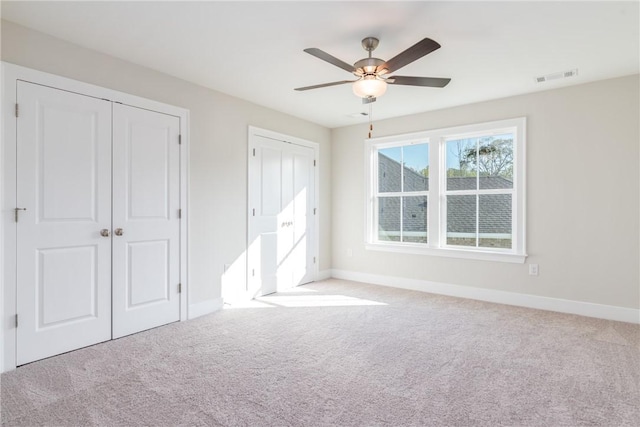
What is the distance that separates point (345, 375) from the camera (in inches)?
96.3

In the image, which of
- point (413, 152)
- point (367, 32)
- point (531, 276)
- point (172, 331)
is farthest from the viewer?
point (413, 152)

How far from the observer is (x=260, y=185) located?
182 inches

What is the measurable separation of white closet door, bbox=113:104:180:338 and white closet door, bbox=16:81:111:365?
10 centimetres

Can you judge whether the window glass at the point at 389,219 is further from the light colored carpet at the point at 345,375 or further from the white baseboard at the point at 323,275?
the light colored carpet at the point at 345,375

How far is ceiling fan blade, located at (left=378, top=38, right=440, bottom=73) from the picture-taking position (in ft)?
7.31

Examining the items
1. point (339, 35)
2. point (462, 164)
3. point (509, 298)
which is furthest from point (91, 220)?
point (509, 298)

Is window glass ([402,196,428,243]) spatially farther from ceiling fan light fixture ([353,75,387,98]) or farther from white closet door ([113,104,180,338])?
white closet door ([113,104,180,338])

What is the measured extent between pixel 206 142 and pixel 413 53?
2490 millimetres

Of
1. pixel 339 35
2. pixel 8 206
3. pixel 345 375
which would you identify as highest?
pixel 339 35

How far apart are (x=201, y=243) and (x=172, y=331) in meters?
0.97

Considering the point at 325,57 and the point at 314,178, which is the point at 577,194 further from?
the point at 314,178

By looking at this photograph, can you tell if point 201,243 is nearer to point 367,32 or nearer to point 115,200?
point 115,200

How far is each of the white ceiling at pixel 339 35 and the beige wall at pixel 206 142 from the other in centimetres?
14

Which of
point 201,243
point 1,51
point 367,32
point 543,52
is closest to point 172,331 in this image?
point 201,243
